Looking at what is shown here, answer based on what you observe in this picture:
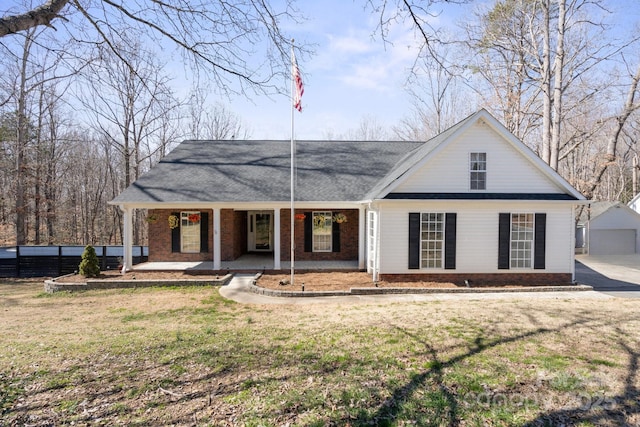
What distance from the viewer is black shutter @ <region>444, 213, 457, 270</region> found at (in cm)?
1141

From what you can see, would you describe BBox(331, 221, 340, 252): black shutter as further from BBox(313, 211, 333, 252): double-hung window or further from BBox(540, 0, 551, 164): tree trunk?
BBox(540, 0, 551, 164): tree trunk

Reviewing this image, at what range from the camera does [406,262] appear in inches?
450

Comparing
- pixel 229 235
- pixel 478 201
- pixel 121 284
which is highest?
pixel 478 201

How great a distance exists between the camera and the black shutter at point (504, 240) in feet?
37.6

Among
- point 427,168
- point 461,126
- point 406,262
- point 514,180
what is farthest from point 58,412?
point 514,180

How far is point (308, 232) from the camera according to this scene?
15.2 meters

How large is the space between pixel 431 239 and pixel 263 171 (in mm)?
8402

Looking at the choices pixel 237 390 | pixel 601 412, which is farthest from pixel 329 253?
pixel 601 412

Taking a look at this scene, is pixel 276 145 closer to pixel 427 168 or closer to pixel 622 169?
pixel 427 168

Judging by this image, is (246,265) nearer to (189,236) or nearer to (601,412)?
(189,236)

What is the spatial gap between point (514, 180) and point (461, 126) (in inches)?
103

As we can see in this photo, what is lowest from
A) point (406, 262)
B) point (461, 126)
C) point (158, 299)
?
point (158, 299)

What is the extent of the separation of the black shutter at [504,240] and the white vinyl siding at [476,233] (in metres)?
0.13

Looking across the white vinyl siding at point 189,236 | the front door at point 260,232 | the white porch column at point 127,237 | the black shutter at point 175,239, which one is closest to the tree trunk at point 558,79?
the front door at point 260,232
